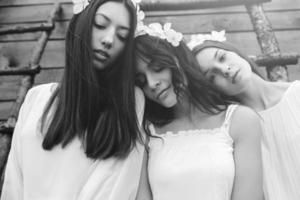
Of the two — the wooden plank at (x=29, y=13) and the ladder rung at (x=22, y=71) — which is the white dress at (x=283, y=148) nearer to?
the ladder rung at (x=22, y=71)

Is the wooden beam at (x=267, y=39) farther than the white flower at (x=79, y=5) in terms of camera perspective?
Yes

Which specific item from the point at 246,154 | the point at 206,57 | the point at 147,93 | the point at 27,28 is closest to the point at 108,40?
the point at 147,93

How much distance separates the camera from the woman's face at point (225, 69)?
68.0 inches

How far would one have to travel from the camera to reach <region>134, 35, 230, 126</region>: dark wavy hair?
1.74 metres

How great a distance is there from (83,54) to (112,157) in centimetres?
40

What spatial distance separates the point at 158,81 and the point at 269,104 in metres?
0.44

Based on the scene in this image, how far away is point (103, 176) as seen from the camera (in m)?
1.61

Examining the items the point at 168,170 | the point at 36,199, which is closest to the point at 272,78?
the point at 168,170

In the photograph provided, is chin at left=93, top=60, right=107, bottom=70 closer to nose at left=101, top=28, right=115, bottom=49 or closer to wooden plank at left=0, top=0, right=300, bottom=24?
nose at left=101, top=28, right=115, bottom=49

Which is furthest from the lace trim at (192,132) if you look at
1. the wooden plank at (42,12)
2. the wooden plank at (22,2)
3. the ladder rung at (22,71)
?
the wooden plank at (22,2)

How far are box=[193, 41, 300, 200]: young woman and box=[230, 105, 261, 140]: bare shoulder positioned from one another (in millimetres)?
57

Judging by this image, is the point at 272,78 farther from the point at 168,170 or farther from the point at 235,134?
the point at 168,170

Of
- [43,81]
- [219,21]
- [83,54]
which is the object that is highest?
[219,21]

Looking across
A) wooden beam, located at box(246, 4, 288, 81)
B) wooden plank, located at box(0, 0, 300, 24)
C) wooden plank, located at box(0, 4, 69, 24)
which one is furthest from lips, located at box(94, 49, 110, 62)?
wooden plank, located at box(0, 4, 69, 24)
